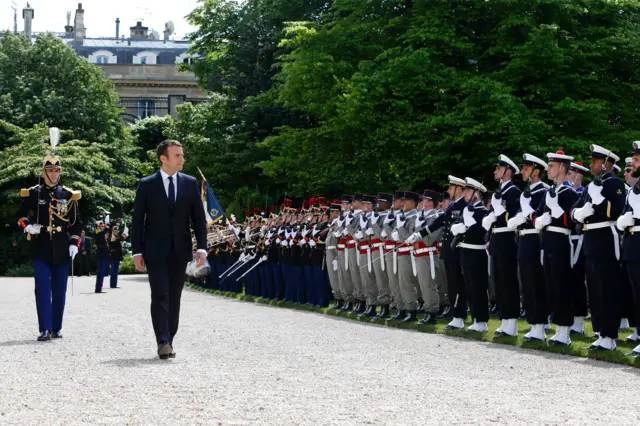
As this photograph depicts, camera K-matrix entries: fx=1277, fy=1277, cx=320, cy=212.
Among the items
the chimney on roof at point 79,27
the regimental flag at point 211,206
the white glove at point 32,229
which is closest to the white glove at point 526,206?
the white glove at point 32,229

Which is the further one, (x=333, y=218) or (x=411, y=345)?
(x=333, y=218)

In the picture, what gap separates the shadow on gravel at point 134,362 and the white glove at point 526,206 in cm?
485

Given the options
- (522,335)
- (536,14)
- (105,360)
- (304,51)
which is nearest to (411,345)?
(522,335)

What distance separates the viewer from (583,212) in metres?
13.2

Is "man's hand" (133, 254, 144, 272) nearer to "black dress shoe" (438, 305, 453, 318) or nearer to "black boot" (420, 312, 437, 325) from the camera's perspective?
"black boot" (420, 312, 437, 325)

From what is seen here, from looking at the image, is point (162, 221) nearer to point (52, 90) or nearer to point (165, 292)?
point (165, 292)

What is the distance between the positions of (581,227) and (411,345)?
2.27 meters

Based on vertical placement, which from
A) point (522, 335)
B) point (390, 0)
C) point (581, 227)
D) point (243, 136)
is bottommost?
point (522, 335)

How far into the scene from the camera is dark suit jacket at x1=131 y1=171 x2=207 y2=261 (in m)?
12.4

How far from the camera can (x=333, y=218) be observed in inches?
883

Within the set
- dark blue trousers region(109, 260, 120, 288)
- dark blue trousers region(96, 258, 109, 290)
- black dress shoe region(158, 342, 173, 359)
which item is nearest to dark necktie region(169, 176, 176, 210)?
black dress shoe region(158, 342, 173, 359)

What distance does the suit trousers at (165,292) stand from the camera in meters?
12.3

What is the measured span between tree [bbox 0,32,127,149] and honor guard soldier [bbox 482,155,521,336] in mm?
51241

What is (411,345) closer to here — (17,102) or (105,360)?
(105,360)
